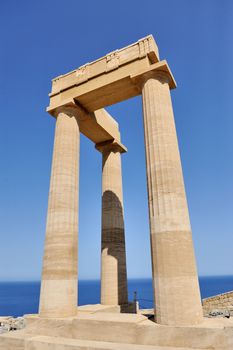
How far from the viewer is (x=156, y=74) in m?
15.6

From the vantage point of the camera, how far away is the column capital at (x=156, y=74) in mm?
15359

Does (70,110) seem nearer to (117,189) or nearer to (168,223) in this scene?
(117,189)

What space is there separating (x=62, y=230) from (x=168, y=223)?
272 inches

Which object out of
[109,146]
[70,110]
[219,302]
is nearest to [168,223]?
[70,110]

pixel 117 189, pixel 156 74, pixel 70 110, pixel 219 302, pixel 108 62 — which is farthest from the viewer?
pixel 219 302

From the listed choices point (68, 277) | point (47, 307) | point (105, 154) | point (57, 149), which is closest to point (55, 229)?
point (68, 277)

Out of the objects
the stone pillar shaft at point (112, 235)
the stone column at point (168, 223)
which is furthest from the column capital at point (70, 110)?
the stone column at point (168, 223)

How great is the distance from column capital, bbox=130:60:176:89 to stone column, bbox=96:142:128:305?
8694mm

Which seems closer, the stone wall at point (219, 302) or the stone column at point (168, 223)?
the stone column at point (168, 223)

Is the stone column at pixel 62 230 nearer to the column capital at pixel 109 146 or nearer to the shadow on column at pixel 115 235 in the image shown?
the shadow on column at pixel 115 235

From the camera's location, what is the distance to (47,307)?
561 inches

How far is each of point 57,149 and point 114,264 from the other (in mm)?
10321

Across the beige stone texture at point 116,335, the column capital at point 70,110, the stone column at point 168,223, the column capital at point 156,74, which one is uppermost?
the column capital at point 70,110

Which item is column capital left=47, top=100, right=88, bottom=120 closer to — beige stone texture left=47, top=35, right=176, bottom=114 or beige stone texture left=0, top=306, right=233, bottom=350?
beige stone texture left=47, top=35, right=176, bottom=114
